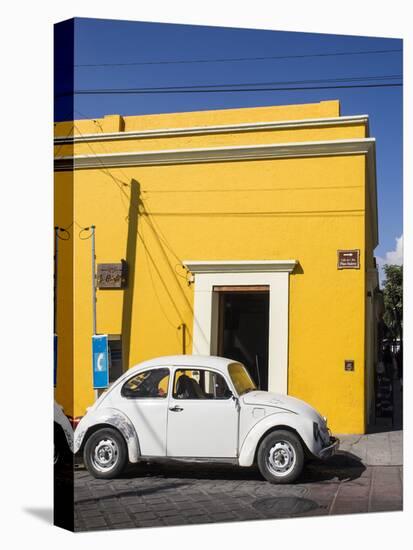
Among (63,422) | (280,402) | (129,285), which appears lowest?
(63,422)

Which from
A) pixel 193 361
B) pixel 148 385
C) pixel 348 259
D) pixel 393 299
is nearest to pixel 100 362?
pixel 148 385

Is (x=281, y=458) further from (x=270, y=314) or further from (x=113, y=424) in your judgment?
(x=113, y=424)

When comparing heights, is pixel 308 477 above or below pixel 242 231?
below

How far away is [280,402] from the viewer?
760cm

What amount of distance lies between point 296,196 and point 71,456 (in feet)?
10.1

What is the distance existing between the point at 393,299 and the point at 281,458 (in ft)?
7.84

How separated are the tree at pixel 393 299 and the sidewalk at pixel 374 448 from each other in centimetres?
108

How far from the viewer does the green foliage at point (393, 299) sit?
8617 millimetres

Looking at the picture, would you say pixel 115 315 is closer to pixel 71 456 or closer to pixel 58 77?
pixel 71 456

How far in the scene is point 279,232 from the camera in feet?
25.6

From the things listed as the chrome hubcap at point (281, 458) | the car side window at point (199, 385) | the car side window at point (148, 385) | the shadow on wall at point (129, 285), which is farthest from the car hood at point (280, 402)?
the shadow on wall at point (129, 285)

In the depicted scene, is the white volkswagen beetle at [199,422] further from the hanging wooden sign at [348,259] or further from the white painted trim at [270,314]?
the hanging wooden sign at [348,259]

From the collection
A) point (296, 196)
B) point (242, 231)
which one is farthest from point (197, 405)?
point (296, 196)

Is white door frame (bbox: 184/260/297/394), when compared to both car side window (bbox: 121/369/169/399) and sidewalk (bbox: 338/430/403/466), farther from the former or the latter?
sidewalk (bbox: 338/430/403/466)
